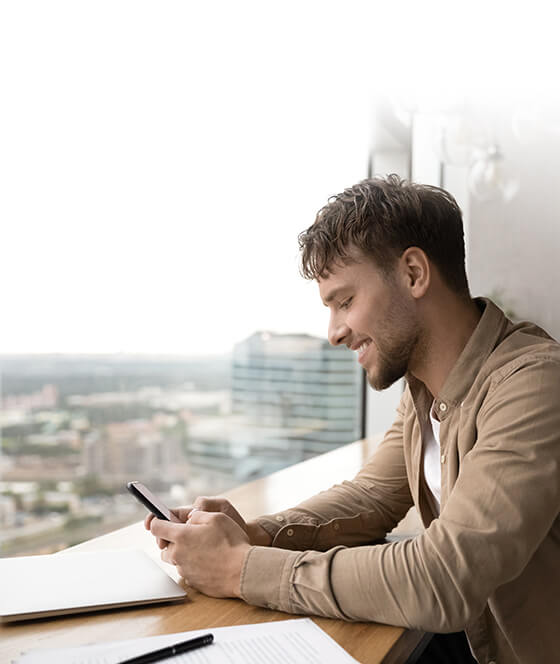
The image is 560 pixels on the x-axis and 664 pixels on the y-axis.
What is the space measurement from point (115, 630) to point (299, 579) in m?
0.24

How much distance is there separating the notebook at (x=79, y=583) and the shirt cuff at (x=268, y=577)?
10 cm

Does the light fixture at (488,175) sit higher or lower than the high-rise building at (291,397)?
higher

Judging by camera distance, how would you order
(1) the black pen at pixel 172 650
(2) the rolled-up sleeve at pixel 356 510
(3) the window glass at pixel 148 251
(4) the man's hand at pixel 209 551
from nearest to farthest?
(1) the black pen at pixel 172 650, (4) the man's hand at pixel 209 551, (2) the rolled-up sleeve at pixel 356 510, (3) the window glass at pixel 148 251

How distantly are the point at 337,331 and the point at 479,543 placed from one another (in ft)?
1.41

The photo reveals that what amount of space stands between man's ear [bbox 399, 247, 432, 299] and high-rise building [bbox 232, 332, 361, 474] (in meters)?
1.88

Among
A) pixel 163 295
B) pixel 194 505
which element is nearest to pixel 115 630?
pixel 194 505

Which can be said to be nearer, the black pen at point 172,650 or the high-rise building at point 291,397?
the black pen at point 172,650

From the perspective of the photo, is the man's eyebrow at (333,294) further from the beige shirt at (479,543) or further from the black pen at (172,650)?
the black pen at (172,650)

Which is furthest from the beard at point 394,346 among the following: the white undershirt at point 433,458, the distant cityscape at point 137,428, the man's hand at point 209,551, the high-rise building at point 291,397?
the high-rise building at point 291,397

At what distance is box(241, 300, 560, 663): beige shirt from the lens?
86cm

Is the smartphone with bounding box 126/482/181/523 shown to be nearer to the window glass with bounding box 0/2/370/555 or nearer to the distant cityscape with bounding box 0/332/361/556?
the distant cityscape with bounding box 0/332/361/556

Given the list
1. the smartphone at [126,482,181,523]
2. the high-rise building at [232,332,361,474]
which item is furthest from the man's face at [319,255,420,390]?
the high-rise building at [232,332,361,474]

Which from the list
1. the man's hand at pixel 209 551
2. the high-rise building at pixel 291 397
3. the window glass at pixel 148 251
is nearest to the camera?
the man's hand at pixel 209 551

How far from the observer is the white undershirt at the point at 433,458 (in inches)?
48.8
